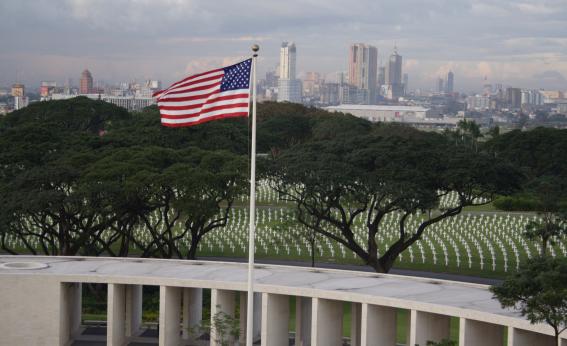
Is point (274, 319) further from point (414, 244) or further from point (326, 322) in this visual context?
point (414, 244)

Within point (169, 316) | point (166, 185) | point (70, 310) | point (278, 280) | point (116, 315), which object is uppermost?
point (166, 185)

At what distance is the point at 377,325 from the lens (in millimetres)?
26969

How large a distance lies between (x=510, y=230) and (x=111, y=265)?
1365 inches

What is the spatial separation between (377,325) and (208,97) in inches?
369

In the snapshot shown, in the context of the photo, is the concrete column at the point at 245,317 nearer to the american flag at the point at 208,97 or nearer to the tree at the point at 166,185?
the american flag at the point at 208,97

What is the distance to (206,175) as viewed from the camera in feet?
138

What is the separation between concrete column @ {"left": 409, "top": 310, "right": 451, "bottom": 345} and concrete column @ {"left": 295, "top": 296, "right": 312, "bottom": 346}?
4934 mm

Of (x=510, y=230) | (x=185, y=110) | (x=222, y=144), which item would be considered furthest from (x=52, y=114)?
(x=185, y=110)

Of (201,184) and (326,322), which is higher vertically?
Answer: (201,184)

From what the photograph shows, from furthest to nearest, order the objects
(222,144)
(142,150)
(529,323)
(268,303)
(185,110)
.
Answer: (222,144) → (142,150) → (268,303) → (529,323) → (185,110)

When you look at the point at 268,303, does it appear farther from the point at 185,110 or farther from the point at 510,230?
the point at 510,230

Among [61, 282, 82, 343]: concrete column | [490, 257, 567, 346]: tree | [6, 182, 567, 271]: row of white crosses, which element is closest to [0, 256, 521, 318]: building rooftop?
[61, 282, 82, 343]: concrete column

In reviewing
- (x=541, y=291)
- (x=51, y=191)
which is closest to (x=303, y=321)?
(x=541, y=291)

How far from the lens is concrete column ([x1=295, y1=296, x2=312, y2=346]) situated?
30.2m
